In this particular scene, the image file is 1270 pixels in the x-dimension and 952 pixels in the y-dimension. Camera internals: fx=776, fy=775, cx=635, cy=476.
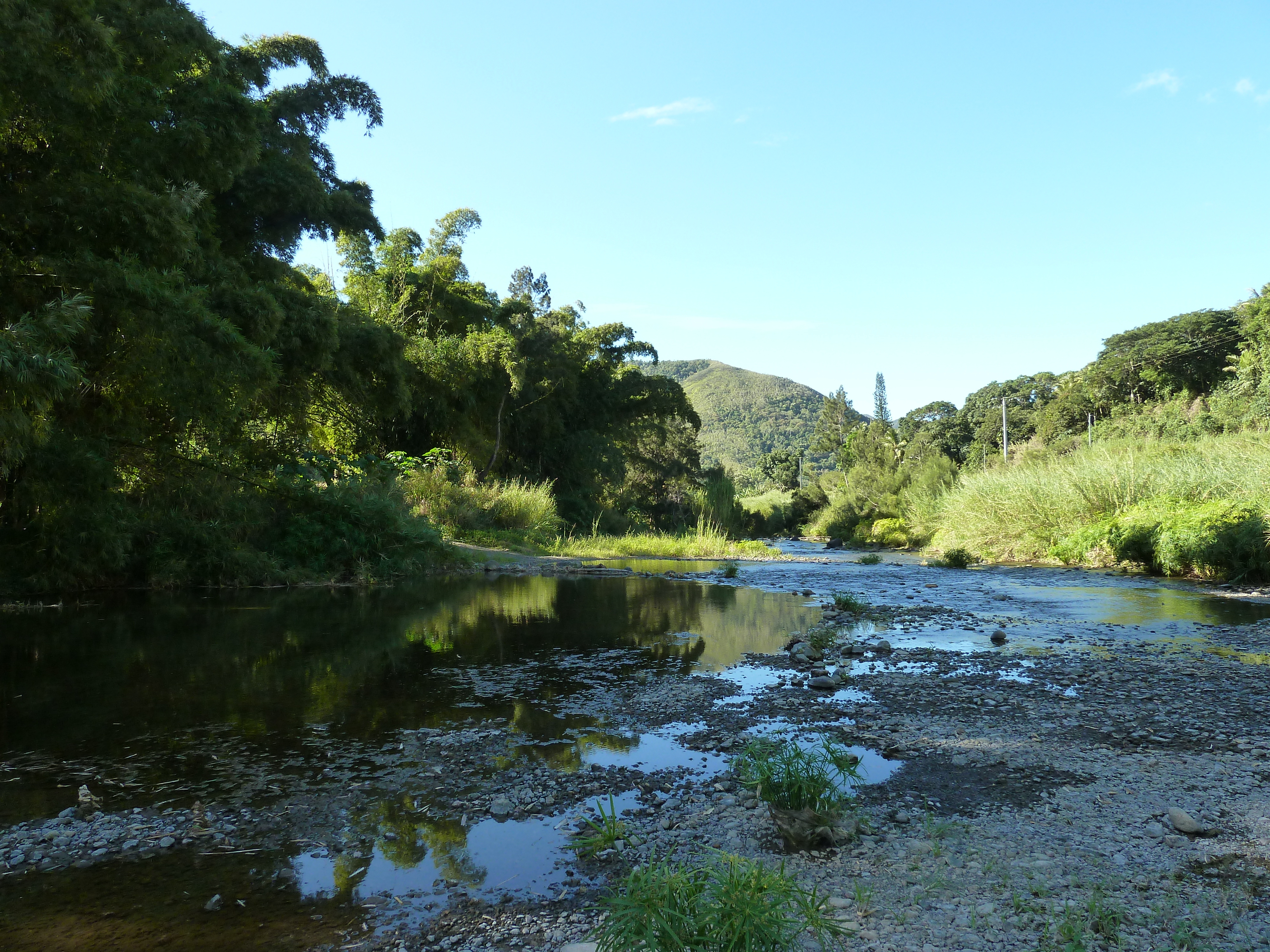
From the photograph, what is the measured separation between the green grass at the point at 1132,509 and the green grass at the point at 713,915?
43.6 ft

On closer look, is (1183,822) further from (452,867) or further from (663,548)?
(663,548)

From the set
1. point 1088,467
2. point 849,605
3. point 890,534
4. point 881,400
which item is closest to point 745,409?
point 881,400

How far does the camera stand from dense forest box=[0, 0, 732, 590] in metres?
7.95

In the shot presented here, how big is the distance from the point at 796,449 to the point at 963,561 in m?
60.9

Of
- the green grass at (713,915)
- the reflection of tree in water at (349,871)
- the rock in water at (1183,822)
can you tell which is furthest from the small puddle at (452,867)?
the rock in water at (1183,822)

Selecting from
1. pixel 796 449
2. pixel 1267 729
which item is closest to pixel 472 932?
pixel 1267 729

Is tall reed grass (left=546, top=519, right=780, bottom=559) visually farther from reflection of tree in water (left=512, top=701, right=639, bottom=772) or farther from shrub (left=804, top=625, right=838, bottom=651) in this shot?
reflection of tree in water (left=512, top=701, right=639, bottom=772)

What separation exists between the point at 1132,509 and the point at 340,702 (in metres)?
16.8

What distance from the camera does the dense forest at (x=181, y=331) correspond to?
7.95 metres

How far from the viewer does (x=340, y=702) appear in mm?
5023

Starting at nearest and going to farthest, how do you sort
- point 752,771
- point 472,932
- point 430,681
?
1. point 472,932
2. point 752,771
3. point 430,681

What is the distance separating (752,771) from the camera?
3346 millimetres

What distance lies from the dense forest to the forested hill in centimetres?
7655

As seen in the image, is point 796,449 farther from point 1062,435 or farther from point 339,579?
point 339,579
